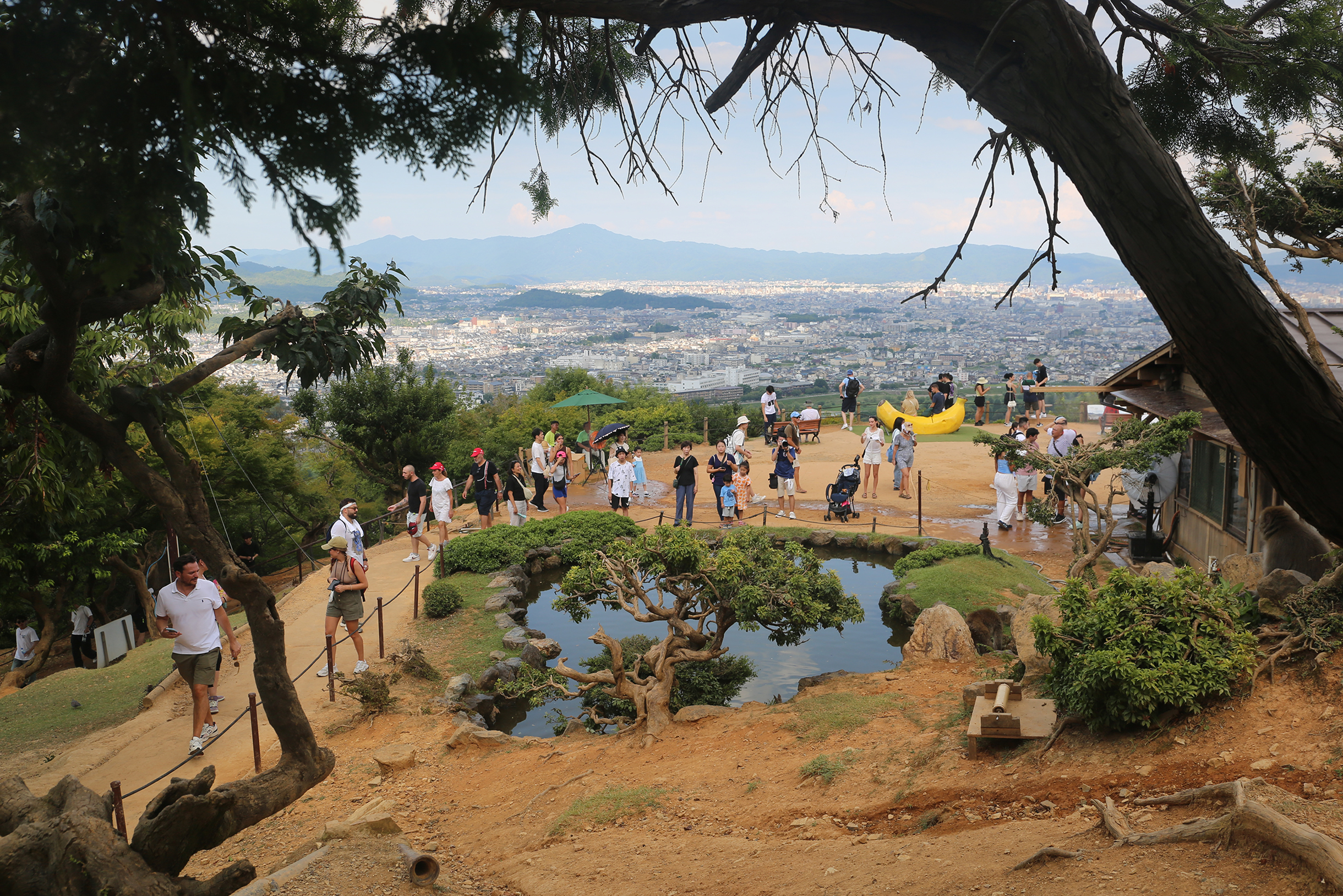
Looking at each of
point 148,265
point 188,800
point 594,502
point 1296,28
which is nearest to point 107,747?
point 188,800

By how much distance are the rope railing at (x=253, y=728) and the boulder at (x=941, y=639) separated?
636 cm

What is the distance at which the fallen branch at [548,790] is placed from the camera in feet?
22.0

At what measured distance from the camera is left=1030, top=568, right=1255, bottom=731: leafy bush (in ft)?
18.1

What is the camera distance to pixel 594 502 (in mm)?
19031

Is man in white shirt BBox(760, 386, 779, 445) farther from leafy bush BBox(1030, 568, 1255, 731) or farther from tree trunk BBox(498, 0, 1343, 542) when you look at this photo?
tree trunk BBox(498, 0, 1343, 542)

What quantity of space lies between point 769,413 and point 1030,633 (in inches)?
642

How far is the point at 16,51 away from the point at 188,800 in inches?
114

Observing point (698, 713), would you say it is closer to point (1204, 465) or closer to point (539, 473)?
point (1204, 465)

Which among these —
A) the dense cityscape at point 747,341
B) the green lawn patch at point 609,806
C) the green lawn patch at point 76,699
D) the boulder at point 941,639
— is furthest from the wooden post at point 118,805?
the dense cityscape at point 747,341

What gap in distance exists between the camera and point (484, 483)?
15617 millimetres

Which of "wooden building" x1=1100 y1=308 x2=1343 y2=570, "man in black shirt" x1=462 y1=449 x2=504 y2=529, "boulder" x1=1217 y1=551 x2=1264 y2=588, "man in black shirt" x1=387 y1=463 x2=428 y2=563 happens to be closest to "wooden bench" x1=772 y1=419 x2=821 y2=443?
"wooden building" x1=1100 y1=308 x2=1343 y2=570

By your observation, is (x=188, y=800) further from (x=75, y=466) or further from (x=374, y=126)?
(x=75, y=466)

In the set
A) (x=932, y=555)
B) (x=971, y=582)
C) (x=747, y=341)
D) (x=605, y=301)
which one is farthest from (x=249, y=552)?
(x=605, y=301)

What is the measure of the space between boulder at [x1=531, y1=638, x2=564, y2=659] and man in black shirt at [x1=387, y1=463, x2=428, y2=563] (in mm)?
3443
